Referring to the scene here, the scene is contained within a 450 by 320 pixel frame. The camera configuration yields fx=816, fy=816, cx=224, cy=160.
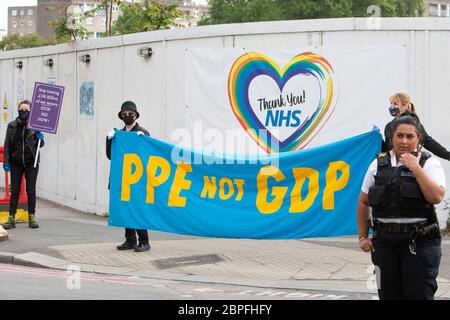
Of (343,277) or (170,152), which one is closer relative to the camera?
(343,277)

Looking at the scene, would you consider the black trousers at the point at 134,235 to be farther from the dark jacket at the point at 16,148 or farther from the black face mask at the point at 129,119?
the dark jacket at the point at 16,148

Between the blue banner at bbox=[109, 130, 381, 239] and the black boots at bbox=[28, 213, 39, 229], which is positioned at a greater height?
the blue banner at bbox=[109, 130, 381, 239]

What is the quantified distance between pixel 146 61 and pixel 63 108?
10.8 ft

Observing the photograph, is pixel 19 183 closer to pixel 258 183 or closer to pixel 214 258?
pixel 214 258

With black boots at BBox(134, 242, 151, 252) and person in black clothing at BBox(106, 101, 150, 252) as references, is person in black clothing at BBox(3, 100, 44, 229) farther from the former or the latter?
black boots at BBox(134, 242, 151, 252)

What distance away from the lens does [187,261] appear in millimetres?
10172

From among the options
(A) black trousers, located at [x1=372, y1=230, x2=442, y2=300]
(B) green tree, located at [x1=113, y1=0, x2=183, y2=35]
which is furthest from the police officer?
(B) green tree, located at [x1=113, y1=0, x2=183, y2=35]

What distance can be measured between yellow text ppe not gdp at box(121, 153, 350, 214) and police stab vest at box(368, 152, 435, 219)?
415 cm

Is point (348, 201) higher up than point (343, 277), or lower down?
higher up

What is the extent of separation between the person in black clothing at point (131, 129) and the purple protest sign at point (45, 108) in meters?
2.85

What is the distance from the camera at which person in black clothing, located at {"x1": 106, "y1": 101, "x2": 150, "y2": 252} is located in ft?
35.1
